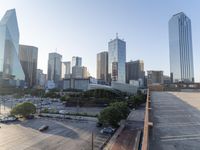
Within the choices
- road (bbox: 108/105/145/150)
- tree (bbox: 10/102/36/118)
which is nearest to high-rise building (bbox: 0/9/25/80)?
tree (bbox: 10/102/36/118)

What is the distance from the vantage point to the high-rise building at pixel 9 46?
166m

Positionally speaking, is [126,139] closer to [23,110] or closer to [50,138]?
[50,138]

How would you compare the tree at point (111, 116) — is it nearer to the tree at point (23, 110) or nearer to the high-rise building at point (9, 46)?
the tree at point (23, 110)

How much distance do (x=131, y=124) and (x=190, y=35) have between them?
157m

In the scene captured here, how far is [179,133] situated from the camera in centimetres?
1134

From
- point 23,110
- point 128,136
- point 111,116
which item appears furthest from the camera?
point 23,110

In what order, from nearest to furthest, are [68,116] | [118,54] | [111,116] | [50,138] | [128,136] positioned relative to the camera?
[50,138], [128,136], [111,116], [68,116], [118,54]

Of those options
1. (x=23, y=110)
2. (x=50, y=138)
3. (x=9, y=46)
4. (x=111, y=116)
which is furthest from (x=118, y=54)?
(x=50, y=138)

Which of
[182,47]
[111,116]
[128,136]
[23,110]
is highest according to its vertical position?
[182,47]

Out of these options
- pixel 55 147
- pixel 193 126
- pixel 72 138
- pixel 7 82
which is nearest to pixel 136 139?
pixel 72 138

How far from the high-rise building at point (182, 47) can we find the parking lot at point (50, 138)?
491 feet

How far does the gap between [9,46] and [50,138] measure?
542 feet

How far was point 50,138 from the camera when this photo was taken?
33781 mm

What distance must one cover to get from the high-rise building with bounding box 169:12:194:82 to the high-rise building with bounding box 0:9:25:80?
152m
